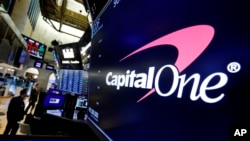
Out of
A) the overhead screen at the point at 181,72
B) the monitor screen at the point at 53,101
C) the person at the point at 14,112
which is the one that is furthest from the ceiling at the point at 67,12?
the overhead screen at the point at 181,72

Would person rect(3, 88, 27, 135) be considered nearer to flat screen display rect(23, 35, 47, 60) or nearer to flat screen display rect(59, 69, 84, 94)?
flat screen display rect(59, 69, 84, 94)

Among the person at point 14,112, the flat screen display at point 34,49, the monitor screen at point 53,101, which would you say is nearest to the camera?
the monitor screen at point 53,101

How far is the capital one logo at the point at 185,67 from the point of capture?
45 centimetres

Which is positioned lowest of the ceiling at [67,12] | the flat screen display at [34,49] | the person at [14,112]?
the person at [14,112]

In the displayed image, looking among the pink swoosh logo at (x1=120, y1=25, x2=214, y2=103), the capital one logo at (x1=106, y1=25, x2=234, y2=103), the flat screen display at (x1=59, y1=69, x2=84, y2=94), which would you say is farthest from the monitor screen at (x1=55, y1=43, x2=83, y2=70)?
the pink swoosh logo at (x1=120, y1=25, x2=214, y2=103)

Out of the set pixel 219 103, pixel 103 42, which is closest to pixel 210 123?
pixel 219 103

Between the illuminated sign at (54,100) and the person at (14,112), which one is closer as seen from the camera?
the illuminated sign at (54,100)

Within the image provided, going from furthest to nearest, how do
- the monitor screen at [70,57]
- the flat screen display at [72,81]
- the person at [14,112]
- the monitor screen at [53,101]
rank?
the person at [14,112] → the monitor screen at [70,57] → the monitor screen at [53,101] → the flat screen display at [72,81]

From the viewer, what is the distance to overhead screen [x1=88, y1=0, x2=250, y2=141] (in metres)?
0.39

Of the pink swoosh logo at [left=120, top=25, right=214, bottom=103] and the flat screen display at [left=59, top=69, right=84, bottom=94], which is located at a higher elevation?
the flat screen display at [left=59, top=69, right=84, bottom=94]

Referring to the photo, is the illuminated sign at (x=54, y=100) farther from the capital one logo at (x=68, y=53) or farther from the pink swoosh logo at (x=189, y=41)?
the pink swoosh logo at (x=189, y=41)

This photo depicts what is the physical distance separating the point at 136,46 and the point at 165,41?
9.2 inches

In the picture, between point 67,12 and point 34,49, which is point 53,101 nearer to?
point 34,49

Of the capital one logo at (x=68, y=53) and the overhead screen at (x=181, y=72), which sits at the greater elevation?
the capital one logo at (x=68, y=53)
